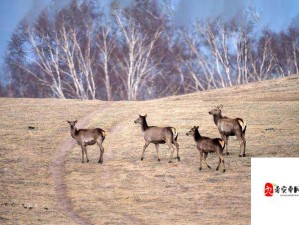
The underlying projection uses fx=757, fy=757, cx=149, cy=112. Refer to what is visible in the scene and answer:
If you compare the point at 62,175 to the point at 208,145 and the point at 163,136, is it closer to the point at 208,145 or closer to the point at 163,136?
the point at 163,136

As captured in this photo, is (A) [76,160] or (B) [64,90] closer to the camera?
(A) [76,160]

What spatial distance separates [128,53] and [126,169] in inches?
1033

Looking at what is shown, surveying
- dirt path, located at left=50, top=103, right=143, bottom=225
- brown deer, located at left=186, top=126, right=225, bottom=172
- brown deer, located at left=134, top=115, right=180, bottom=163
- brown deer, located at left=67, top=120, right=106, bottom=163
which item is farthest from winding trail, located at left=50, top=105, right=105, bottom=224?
brown deer, located at left=186, top=126, right=225, bottom=172

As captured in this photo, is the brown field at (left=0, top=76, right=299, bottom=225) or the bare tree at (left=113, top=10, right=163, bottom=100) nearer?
the brown field at (left=0, top=76, right=299, bottom=225)

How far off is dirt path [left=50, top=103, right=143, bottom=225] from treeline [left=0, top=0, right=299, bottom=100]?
1669 cm

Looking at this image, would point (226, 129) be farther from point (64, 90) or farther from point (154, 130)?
point (64, 90)

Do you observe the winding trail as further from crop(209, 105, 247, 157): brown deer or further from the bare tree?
the bare tree

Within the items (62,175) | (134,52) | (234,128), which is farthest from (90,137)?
(134,52)

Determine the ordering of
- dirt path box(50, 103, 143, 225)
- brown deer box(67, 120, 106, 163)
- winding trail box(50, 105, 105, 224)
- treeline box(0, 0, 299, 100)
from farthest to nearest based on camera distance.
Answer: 1. treeline box(0, 0, 299, 100)
2. brown deer box(67, 120, 106, 163)
3. winding trail box(50, 105, 105, 224)
4. dirt path box(50, 103, 143, 225)

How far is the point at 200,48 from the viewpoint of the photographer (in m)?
49.1

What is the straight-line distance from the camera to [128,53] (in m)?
46.2

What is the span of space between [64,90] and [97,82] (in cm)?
222

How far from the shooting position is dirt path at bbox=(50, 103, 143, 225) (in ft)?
53.0

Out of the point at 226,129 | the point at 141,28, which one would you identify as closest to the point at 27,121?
the point at 226,129
